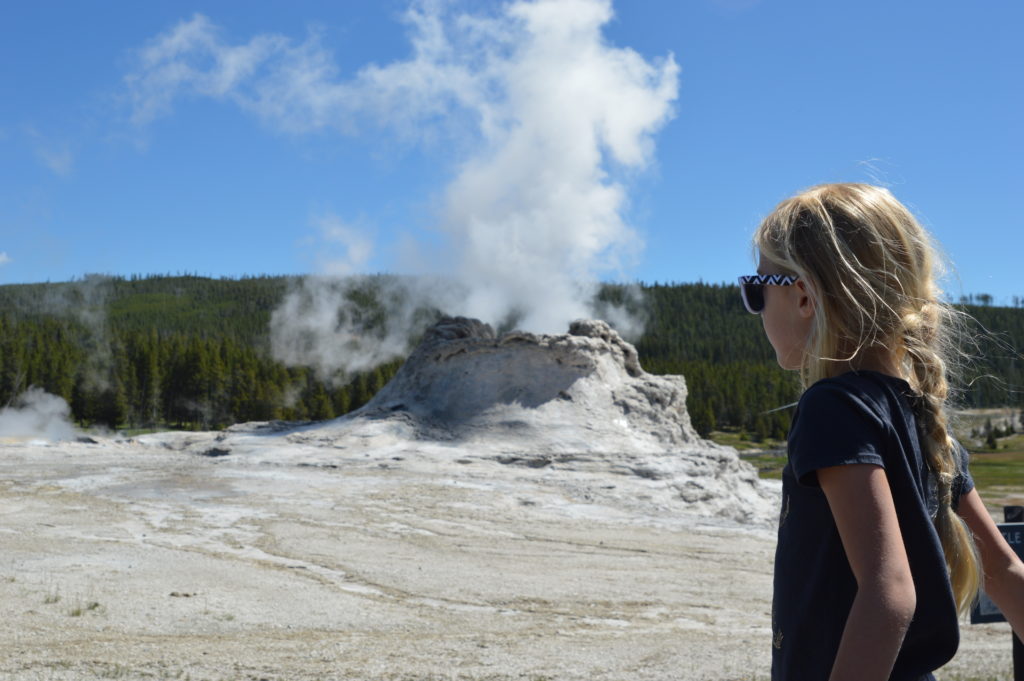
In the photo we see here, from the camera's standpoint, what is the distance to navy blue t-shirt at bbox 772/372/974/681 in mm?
1438

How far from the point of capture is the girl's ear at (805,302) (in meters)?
1.61

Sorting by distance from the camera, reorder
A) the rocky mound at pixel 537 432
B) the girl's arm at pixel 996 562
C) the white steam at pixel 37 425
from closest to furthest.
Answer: the girl's arm at pixel 996 562 → the rocky mound at pixel 537 432 → the white steam at pixel 37 425

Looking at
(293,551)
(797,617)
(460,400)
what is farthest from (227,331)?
(797,617)

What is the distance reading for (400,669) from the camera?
6.55 meters

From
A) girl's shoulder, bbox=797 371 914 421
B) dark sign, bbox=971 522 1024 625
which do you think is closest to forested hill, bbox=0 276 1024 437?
dark sign, bbox=971 522 1024 625

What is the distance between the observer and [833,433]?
142 cm

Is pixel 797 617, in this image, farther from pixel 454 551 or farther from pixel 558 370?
pixel 558 370

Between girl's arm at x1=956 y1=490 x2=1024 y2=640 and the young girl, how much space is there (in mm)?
16

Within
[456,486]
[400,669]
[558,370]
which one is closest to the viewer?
[400,669]

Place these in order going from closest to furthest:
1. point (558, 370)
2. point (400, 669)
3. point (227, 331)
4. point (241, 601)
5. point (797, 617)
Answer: point (797, 617)
point (400, 669)
point (241, 601)
point (558, 370)
point (227, 331)

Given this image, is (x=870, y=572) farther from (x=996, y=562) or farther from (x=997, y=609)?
(x=997, y=609)

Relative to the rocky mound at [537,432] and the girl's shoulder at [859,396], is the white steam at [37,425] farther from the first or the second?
the girl's shoulder at [859,396]

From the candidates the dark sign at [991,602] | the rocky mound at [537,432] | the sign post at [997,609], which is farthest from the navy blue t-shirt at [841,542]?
the rocky mound at [537,432]

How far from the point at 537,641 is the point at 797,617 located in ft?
21.8
